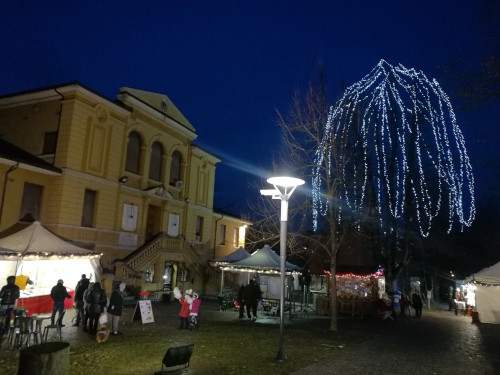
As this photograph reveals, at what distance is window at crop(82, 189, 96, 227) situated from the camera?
2266 centimetres

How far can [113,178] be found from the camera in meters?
24.2

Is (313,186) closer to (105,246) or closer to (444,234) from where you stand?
(105,246)

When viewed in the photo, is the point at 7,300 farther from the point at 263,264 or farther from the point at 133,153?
the point at 133,153

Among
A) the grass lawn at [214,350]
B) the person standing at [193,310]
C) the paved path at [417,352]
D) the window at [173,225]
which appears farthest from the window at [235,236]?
the person standing at [193,310]

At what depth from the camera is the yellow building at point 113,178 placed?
2081 cm

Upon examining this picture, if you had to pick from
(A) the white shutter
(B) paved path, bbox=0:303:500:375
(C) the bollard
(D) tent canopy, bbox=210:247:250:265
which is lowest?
(B) paved path, bbox=0:303:500:375

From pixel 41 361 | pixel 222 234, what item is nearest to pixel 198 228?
pixel 222 234

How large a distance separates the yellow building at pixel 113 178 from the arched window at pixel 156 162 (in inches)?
3.3

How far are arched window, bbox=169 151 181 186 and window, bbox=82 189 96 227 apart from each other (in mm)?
7556

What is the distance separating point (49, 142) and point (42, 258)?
8938 millimetres

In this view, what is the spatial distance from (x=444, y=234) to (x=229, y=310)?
1918 centimetres

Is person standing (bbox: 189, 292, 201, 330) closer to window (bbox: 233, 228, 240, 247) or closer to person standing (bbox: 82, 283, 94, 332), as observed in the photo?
person standing (bbox: 82, 283, 94, 332)

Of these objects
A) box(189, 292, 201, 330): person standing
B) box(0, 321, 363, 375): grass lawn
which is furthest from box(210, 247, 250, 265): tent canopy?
box(189, 292, 201, 330): person standing

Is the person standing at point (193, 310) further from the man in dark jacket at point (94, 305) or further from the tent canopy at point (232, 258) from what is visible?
the tent canopy at point (232, 258)
